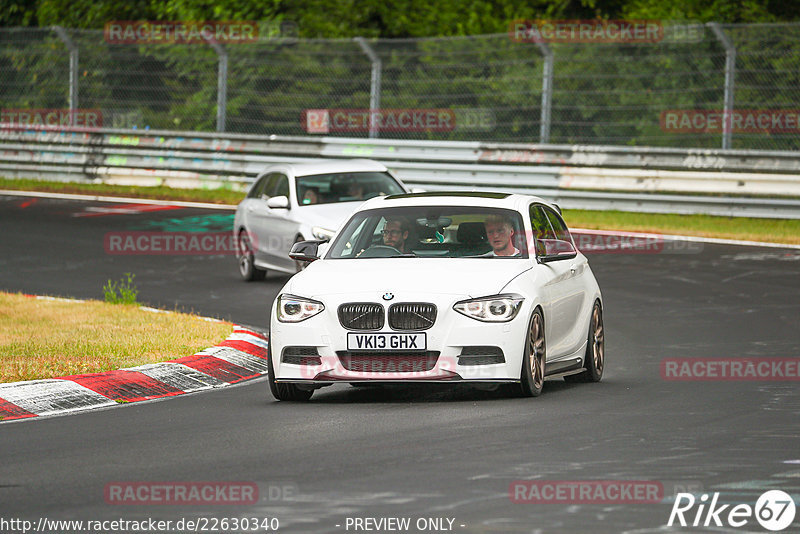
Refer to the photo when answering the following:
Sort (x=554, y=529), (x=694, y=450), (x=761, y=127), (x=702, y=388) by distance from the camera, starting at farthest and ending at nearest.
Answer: (x=761, y=127), (x=702, y=388), (x=694, y=450), (x=554, y=529)

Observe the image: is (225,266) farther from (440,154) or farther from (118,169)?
(118,169)

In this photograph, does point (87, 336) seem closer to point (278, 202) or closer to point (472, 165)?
point (278, 202)

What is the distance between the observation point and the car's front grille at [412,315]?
9867 millimetres

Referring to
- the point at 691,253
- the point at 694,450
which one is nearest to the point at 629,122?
the point at 691,253

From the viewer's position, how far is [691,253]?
21.0 metres

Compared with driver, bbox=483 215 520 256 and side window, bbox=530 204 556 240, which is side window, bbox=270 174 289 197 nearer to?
side window, bbox=530 204 556 240

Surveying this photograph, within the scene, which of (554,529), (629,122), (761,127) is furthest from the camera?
(629,122)

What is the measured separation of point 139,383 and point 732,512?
18.0 ft

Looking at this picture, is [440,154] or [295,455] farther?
[440,154]

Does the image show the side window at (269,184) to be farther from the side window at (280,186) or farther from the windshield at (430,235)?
the windshield at (430,235)

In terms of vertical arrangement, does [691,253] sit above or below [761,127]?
below

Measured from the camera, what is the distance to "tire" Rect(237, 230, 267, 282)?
19125mm

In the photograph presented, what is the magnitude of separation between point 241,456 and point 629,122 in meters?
19.4

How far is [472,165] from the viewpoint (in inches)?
1054
